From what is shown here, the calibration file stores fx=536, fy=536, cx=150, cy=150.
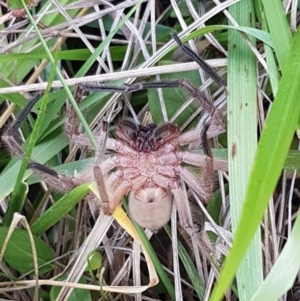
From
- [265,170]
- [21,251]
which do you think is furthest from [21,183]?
[265,170]

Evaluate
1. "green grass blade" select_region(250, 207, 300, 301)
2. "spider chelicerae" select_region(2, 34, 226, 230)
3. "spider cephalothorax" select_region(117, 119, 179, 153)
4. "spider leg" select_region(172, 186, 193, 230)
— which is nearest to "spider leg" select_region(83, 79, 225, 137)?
"spider chelicerae" select_region(2, 34, 226, 230)

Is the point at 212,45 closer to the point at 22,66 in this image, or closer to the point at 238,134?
the point at 238,134

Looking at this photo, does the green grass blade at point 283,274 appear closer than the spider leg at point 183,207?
Yes

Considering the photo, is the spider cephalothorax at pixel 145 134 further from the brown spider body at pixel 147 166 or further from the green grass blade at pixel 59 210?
the green grass blade at pixel 59 210

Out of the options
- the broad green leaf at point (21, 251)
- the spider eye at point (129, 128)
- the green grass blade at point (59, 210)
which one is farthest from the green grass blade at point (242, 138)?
the broad green leaf at point (21, 251)

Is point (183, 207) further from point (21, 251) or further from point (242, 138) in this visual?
point (21, 251)

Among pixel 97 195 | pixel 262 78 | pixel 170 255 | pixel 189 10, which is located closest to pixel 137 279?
pixel 170 255

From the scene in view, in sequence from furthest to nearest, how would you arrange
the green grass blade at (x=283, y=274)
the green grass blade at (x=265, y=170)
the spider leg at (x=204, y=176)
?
the spider leg at (x=204, y=176) → the green grass blade at (x=283, y=274) → the green grass blade at (x=265, y=170)
